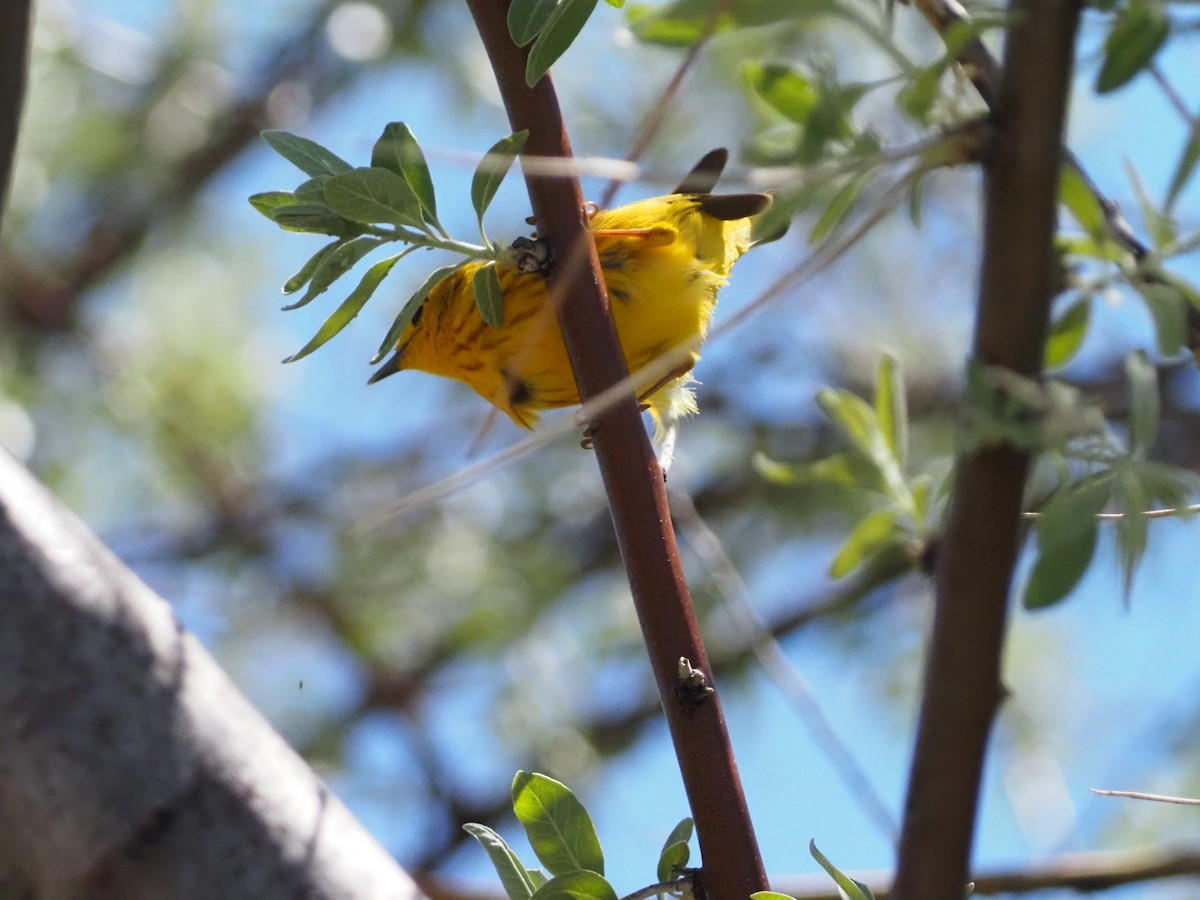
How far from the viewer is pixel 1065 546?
616 millimetres

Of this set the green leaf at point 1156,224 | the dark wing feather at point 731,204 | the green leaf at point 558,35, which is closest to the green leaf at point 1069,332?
the green leaf at point 1156,224

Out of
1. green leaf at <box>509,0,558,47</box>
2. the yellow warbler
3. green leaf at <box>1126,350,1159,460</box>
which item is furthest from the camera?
the yellow warbler

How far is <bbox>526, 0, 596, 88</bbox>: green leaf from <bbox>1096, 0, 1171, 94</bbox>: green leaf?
1.08 feet

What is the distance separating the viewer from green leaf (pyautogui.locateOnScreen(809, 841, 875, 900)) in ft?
2.69

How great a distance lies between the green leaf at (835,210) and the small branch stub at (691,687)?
15.2 inches

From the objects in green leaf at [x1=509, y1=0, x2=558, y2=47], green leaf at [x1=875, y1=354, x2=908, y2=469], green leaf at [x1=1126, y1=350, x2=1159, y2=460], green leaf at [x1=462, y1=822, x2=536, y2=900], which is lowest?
green leaf at [x1=462, y1=822, x2=536, y2=900]

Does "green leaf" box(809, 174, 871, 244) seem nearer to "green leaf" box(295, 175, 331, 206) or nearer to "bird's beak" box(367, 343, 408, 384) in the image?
"green leaf" box(295, 175, 331, 206)

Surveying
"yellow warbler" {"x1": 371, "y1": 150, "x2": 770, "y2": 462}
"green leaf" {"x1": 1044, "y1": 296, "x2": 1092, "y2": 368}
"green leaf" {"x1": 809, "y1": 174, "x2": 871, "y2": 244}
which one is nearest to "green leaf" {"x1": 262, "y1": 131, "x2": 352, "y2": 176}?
"green leaf" {"x1": 809, "y1": 174, "x2": 871, "y2": 244}

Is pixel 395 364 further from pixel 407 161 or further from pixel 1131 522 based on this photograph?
pixel 1131 522

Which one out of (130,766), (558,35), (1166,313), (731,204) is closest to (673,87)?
Answer: (558,35)

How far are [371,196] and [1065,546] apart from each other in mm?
536

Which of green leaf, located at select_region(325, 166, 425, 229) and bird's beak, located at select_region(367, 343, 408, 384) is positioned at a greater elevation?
green leaf, located at select_region(325, 166, 425, 229)

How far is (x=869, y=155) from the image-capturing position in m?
0.62

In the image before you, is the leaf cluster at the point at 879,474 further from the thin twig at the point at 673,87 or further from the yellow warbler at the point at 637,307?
the yellow warbler at the point at 637,307
